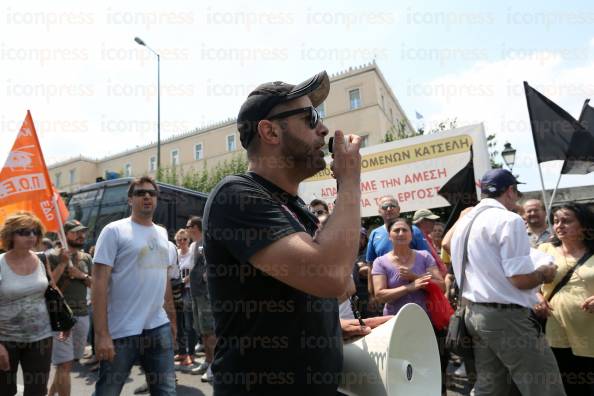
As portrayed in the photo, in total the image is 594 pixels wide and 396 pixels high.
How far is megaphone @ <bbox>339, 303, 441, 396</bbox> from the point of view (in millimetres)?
1438

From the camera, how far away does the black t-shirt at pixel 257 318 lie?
1315 mm

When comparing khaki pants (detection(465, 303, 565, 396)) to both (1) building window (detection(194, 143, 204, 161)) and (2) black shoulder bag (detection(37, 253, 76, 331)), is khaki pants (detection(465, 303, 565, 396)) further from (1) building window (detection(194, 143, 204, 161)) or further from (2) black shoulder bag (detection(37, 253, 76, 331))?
(1) building window (detection(194, 143, 204, 161))

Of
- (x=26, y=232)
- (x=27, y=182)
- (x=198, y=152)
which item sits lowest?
(x=26, y=232)

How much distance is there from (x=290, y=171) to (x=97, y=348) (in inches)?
84.8

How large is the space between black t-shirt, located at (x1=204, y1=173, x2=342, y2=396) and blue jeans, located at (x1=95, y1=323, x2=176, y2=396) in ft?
6.13

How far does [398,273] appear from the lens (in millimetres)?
4062

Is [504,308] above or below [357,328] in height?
below

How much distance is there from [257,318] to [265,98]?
70 cm

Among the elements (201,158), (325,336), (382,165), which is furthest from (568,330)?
(201,158)

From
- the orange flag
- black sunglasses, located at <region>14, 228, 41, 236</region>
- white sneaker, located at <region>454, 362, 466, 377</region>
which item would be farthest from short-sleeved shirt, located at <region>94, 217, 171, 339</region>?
the orange flag

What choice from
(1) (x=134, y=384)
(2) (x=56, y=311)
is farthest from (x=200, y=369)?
(2) (x=56, y=311)

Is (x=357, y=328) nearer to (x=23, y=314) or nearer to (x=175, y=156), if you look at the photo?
(x=23, y=314)

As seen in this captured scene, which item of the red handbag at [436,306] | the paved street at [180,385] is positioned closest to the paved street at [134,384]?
the paved street at [180,385]

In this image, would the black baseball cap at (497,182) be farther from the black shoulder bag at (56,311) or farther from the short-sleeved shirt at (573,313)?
the black shoulder bag at (56,311)
